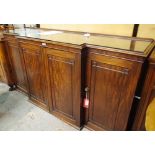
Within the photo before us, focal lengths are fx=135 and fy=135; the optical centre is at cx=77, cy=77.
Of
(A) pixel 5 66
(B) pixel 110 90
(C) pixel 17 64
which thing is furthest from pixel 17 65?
(B) pixel 110 90

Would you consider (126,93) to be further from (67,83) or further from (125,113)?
(67,83)

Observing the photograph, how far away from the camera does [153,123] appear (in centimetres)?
77

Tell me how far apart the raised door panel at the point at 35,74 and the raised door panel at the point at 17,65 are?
164 mm

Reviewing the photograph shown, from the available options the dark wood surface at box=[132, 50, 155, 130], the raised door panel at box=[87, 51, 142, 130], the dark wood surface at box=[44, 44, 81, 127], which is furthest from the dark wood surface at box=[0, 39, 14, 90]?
the dark wood surface at box=[132, 50, 155, 130]

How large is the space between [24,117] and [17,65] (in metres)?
0.81

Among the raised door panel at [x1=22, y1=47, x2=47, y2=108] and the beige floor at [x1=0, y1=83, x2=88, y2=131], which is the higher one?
the raised door panel at [x1=22, y1=47, x2=47, y2=108]

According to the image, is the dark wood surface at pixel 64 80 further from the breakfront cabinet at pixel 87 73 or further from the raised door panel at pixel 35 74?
the raised door panel at pixel 35 74

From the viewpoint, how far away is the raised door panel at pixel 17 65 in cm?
198

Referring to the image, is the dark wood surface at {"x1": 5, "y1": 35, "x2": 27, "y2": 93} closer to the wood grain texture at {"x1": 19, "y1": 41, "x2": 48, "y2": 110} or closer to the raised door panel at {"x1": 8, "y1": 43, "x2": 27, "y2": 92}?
the raised door panel at {"x1": 8, "y1": 43, "x2": 27, "y2": 92}

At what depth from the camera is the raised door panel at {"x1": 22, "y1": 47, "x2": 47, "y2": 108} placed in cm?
167

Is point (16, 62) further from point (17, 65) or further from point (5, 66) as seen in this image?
point (5, 66)
